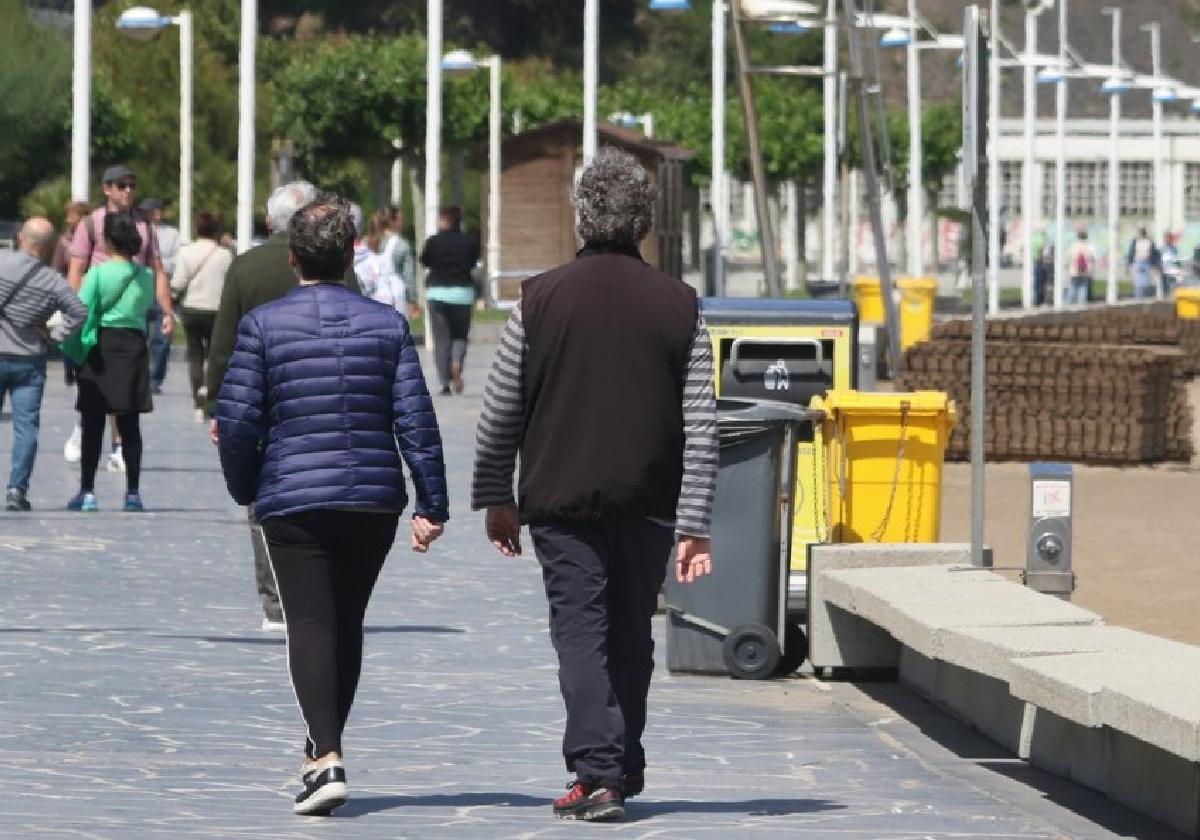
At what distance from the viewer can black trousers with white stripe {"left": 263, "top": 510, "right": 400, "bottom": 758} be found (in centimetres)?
824

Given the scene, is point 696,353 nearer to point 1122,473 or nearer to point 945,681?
point 945,681

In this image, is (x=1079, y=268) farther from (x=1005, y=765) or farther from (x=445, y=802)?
(x=445, y=802)

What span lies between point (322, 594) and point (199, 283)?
54.5 ft

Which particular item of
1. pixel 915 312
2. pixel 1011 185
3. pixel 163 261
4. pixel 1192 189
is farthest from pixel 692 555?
pixel 1192 189

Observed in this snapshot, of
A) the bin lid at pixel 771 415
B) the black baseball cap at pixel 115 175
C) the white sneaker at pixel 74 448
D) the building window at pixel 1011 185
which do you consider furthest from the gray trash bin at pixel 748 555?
the building window at pixel 1011 185

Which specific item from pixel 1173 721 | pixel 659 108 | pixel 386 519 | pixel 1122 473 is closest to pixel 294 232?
pixel 386 519

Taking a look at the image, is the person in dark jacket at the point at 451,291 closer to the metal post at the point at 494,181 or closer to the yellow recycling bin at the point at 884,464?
the yellow recycling bin at the point at 884,464

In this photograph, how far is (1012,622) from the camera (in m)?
10.0

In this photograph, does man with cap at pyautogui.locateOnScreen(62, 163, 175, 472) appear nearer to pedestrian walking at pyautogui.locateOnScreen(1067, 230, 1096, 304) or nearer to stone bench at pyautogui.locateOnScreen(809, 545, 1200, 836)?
stone bench at pyautogui.locateOnScreen(809, 545, 1200, 836)

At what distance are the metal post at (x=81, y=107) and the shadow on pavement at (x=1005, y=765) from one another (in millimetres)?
16441

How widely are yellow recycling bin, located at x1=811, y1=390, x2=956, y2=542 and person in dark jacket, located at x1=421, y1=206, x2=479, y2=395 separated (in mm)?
16048

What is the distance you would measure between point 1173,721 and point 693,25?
317 feet

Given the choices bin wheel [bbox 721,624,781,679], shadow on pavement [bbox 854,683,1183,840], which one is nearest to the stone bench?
shadow on pavement [bbox 854,683,1183,840]

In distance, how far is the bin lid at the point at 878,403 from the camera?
43.8 feet
